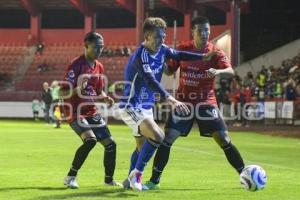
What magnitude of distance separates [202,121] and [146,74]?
1.19 meters

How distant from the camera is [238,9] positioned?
39406 mm

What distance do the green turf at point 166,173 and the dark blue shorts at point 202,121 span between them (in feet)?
2.67

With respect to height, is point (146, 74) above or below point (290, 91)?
above

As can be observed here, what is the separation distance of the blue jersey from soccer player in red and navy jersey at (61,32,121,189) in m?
0.57

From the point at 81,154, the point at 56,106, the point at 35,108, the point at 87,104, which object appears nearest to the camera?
the point at 81,154

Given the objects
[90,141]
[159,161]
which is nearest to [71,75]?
[90,141]

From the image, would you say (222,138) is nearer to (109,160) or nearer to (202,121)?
(202,121)

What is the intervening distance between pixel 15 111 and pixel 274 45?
1656 cm

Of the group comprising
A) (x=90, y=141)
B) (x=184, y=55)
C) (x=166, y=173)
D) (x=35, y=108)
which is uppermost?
(x=184, y=55)

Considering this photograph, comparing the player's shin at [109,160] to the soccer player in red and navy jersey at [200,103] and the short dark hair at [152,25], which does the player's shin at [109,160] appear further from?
the short dark hair at [152,25]

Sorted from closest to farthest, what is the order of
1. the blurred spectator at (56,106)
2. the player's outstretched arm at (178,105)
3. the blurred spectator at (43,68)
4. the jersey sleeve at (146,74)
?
1. the player's outstretched arm at (178,105)
2. the jersey sleeve at (146,74)
3. the blurred spectator at (56,106)
4. the blurred spectator at (43,68)

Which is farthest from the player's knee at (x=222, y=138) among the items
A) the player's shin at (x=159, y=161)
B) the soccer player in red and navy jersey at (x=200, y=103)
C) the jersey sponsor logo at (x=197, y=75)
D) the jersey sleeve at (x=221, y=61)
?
the jersey sleeve at (x=221, y=61)

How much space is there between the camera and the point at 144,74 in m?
8.74

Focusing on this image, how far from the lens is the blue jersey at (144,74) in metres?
8.77
